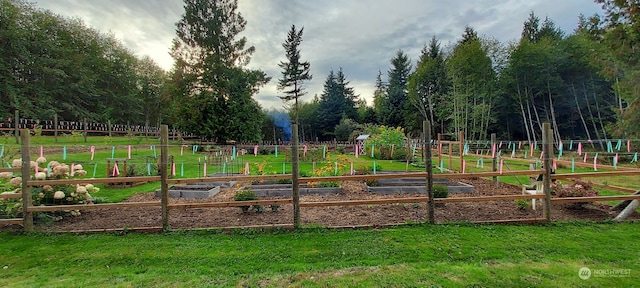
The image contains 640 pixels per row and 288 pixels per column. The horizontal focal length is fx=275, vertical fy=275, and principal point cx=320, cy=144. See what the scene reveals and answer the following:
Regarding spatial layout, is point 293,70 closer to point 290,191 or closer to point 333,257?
point 290,191

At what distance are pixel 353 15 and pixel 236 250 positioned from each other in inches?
372

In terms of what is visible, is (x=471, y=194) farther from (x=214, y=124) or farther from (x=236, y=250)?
(x=214, y=124)

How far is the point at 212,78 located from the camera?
73.1 feet

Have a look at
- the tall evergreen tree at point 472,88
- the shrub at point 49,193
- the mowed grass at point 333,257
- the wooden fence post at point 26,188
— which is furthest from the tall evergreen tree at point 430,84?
the wooden fence post at point 26,188

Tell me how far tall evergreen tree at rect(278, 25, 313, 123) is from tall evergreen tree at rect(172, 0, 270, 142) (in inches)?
380

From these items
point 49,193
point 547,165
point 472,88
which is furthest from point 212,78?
point 547,165

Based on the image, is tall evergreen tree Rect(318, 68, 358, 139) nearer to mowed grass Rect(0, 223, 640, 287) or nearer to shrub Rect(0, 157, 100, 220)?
shrub Rect(0, 157, 100, 220)

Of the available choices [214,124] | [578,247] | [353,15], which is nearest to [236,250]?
[578,247]

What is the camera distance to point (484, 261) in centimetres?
310

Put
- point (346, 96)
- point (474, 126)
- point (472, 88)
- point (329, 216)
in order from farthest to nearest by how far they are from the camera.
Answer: point (346, 96) → point (474, 126) → point (472, 88) → point (329, 216)

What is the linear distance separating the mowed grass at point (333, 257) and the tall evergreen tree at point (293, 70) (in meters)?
28.5

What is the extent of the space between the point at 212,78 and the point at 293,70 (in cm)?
1209

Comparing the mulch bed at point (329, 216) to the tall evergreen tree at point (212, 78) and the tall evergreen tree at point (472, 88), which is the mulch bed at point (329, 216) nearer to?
the tall evergreen tree at point (212, 78)

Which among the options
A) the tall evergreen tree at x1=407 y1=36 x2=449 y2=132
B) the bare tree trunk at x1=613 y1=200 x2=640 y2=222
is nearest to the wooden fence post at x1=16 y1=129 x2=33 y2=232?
the bare tree trunk at x1=613 y1=200 x2=640 y2=222
